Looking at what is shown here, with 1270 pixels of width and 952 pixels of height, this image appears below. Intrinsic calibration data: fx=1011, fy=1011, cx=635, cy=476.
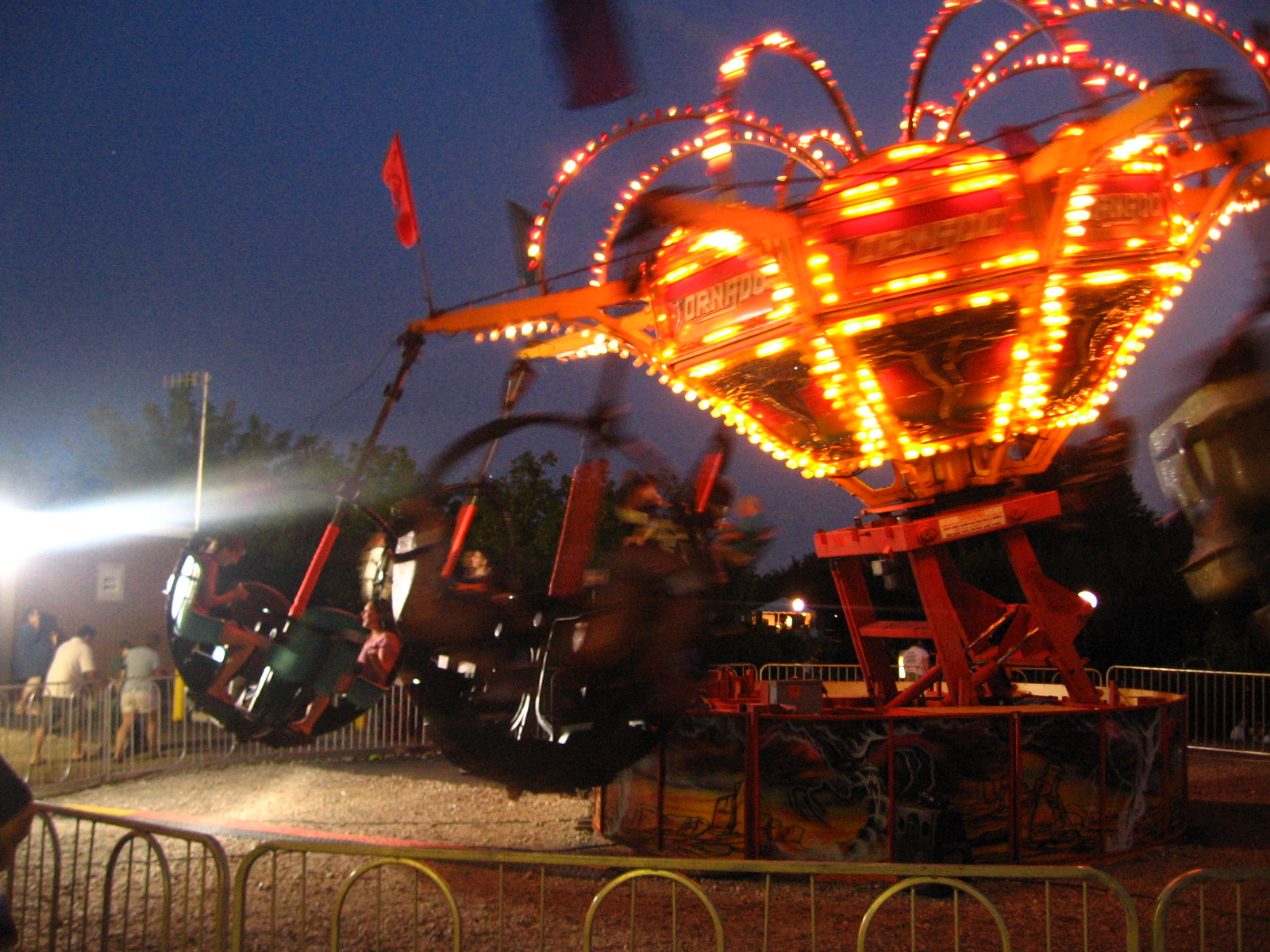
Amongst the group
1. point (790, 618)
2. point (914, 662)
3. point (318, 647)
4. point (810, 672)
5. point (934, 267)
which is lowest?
point (810, 672)

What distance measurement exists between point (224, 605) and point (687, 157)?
493cm

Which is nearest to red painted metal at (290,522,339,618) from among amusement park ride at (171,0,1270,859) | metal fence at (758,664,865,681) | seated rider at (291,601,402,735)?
amusement park ride at (171,0,1270,859)

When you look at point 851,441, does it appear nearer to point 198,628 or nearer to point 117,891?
point 198,628

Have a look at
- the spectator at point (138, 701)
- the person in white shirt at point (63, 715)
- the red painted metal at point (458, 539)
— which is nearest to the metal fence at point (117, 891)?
the red painted metal at point (458, 539)

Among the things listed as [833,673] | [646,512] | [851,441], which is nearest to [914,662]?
[833,673]

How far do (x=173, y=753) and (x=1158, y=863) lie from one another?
1146 cm

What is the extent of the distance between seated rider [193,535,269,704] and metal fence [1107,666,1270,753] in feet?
43.5

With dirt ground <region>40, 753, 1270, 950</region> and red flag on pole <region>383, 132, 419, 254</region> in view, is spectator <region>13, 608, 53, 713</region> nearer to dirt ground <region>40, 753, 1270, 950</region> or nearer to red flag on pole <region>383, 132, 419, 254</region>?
dirt ground <region>40, 753, 1270, 950</region>

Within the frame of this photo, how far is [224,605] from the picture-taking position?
675 cm

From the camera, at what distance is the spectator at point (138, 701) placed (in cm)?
1223

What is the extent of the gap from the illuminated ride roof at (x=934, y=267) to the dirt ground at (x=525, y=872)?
11.8 ft

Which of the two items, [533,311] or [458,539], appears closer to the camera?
[458,539]

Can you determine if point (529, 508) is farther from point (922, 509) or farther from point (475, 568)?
point (475, 568)

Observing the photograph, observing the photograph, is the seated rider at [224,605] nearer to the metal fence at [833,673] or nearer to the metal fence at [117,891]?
the metal fence at [117,891]
